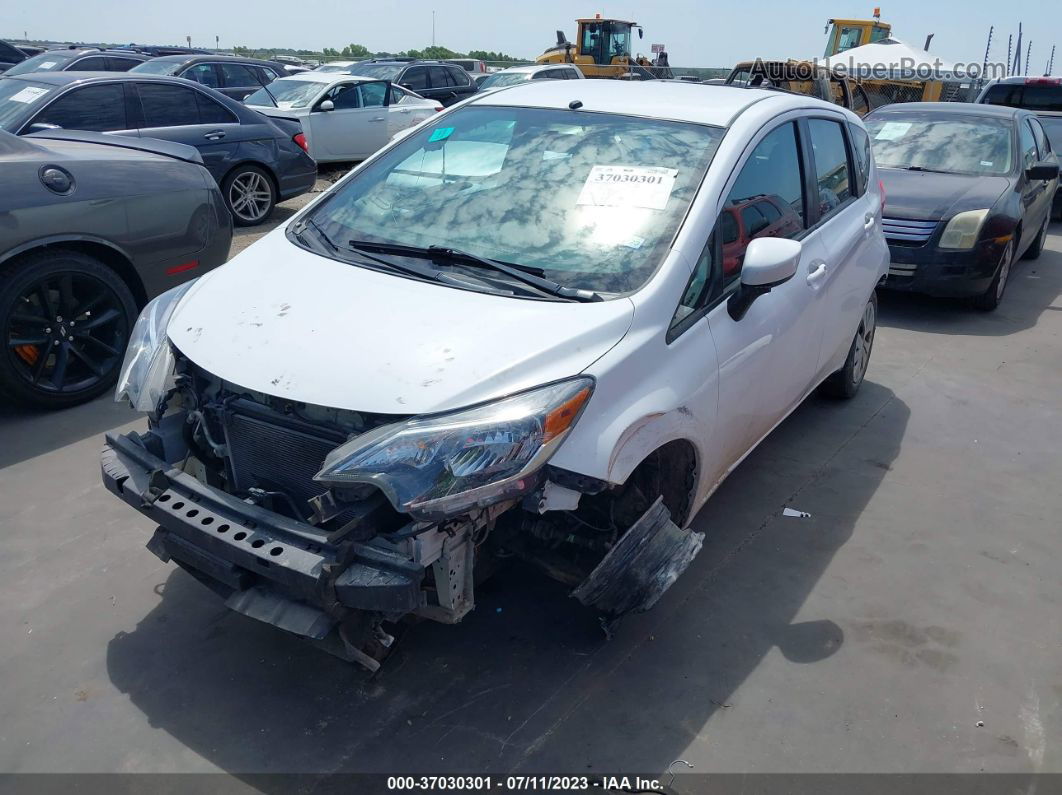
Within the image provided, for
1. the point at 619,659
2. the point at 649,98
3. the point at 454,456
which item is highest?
the point at 649,98

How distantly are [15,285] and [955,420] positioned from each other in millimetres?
5424

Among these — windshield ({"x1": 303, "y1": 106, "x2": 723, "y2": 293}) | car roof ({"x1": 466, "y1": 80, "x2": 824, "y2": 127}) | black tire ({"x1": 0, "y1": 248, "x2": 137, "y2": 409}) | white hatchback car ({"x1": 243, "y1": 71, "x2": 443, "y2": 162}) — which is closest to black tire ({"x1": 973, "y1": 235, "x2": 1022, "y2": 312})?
car roof ({"x1": 466, "y1": 80, "x2": 824, "y2": 127})

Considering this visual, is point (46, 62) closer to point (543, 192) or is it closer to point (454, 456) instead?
point (543, 192)

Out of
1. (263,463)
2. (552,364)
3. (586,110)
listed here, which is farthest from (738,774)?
(586,110)

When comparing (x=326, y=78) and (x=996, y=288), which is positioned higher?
(x=326, y=78)

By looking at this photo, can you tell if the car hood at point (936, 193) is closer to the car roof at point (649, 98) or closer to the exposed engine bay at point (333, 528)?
the car roof at point (649, 98)

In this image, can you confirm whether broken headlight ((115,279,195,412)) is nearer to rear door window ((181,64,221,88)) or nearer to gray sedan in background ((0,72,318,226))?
gray sedan in background ((0,72,318,226))

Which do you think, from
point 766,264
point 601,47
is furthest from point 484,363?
point 601,47

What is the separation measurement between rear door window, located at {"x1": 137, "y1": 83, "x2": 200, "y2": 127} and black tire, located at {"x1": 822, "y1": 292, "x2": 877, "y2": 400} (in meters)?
6.93

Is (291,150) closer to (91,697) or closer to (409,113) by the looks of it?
(409,113)

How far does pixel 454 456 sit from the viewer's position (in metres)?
2.44

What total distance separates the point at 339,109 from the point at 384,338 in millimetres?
11603

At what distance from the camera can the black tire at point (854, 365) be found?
5.30 meters

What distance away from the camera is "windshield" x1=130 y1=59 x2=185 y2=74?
1362cm
